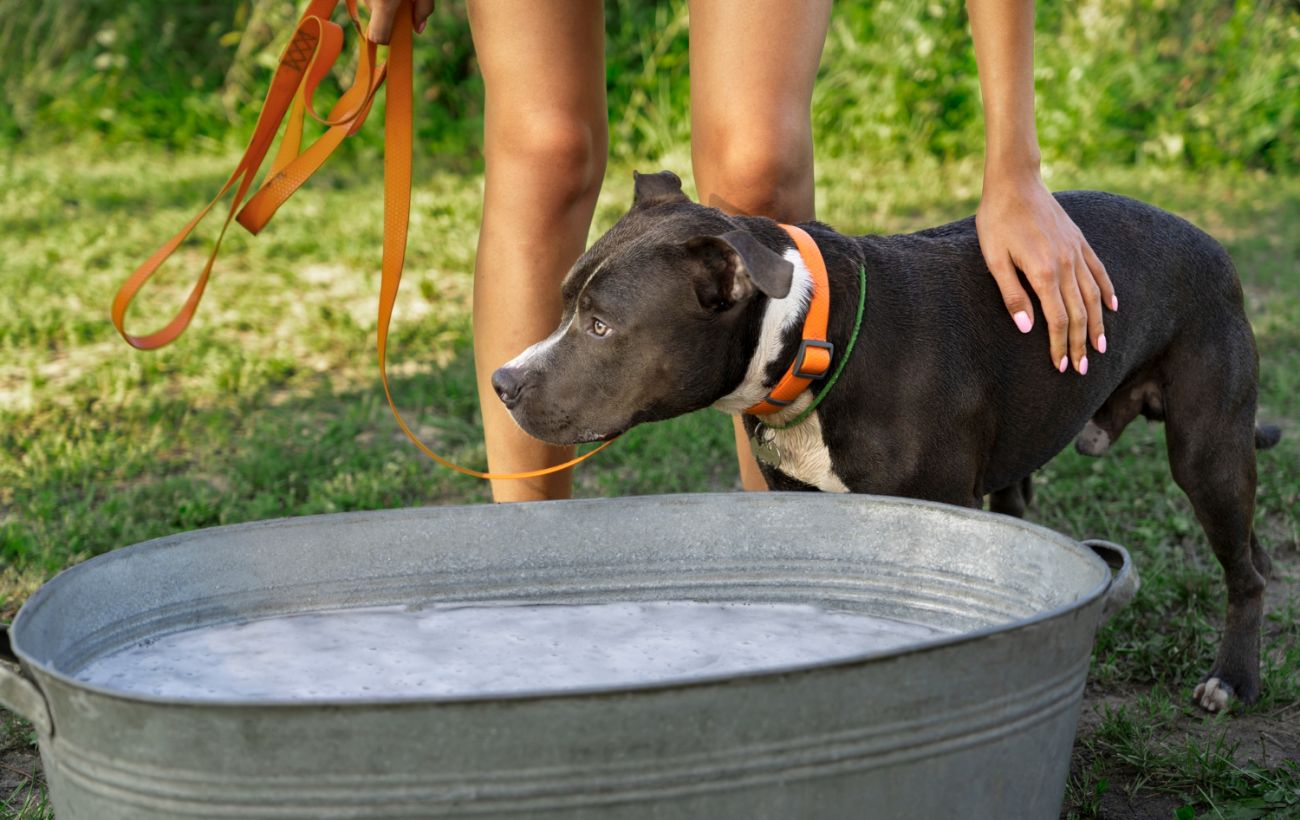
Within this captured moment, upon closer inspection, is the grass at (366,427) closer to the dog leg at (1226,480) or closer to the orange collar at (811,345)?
the dog leg at (1226,480)

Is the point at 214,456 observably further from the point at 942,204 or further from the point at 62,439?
the point at 942,204

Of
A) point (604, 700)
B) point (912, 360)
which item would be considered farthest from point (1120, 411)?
point (604, 700)

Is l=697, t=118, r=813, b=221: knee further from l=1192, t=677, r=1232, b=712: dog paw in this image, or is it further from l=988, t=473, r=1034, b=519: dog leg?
l=1192, t=677, r=1232, b=712: dog paw

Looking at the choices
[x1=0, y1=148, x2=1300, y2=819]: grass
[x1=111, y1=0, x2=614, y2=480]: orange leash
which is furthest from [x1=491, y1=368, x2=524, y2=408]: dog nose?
[x1=0, y1=148, x2=1300, y2=819]: grass

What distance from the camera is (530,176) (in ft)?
10.1

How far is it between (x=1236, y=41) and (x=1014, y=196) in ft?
22.8

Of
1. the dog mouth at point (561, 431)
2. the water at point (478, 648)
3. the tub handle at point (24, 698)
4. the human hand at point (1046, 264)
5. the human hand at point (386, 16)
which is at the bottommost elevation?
the water at point (478, 648)

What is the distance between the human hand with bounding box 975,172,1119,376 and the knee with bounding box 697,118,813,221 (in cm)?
41

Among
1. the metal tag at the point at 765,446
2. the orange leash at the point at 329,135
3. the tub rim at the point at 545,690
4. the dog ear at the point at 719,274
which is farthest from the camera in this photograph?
the orange leash at the point at 329,135

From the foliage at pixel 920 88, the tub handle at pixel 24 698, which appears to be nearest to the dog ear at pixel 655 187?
the tub handle at pixel 24 698

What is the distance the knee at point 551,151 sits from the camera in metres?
3.02

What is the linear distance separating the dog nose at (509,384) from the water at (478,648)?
1.85 feet

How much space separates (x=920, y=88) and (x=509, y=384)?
273 inches

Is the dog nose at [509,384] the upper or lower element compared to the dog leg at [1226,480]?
upper
